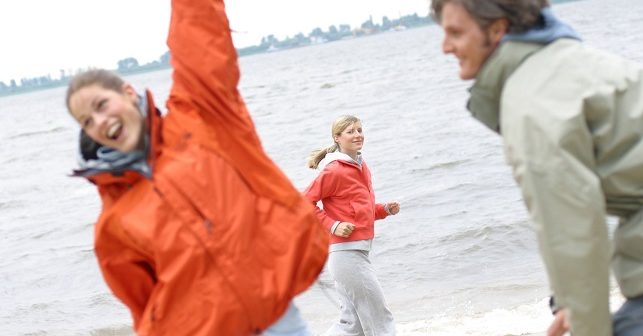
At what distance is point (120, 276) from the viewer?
11.2ft

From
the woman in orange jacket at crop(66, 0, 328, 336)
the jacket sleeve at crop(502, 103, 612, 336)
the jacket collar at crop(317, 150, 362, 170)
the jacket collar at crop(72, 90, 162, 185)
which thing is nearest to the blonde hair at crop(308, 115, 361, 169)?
the jacket collar at crop(317, 150, 362, 170)

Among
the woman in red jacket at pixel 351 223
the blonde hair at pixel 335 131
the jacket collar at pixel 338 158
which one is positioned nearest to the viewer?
the woman in red jacket at pixel 351 223

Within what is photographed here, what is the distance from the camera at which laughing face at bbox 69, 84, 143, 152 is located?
335cm

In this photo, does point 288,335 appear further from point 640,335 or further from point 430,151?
point 430,151

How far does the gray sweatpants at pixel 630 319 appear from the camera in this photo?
2.86 metres

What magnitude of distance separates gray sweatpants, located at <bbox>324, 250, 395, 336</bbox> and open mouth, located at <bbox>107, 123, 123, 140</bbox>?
381 centimetres

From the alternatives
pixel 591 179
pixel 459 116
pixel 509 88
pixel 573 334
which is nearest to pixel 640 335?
pixel 573 334

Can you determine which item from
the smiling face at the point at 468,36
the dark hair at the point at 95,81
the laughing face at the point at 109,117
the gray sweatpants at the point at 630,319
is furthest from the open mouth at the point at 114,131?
the gray sweatpants at the point at 630,319

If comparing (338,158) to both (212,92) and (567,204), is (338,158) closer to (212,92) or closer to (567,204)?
(212,92)

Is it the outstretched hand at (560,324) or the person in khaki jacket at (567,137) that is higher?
the person in khaki jacket at (567,137)

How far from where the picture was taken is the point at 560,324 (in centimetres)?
291

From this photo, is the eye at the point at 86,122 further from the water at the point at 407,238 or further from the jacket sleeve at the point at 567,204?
the water at the point at 407,238

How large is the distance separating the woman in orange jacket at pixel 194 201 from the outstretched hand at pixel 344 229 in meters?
3.35

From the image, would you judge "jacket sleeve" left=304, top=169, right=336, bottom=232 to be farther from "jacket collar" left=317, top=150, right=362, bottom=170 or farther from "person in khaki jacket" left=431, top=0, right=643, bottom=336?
"person in khaki jacket" left=431, top=0, right=643, bottom=336
